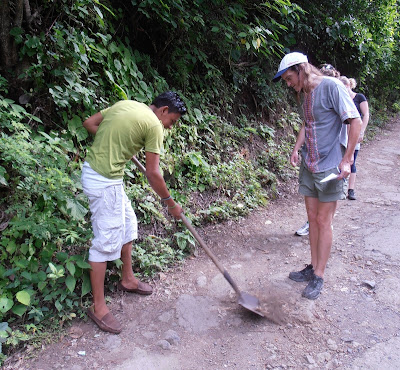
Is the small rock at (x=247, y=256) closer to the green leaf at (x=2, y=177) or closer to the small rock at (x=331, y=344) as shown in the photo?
the small rock at (x=331, y=344)

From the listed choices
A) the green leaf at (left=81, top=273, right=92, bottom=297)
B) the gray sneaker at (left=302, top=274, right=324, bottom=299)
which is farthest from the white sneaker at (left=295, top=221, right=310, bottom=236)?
the green leaf at (left=81, top=273, right=92, bottom=297)

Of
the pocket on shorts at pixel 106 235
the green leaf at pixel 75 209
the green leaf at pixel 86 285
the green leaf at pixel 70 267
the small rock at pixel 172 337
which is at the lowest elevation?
the small rock at pixel 172 337

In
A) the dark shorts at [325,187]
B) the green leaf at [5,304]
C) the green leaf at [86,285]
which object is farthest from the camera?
the dark shorts at [325,187]

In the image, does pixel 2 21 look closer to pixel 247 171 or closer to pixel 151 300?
pixel 151 300

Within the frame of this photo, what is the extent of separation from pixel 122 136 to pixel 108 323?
4.91 ft

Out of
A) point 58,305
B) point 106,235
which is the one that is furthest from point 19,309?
point 106,235

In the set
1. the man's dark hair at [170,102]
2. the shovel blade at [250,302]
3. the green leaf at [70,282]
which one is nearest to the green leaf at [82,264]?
the green leaf at [70,282]

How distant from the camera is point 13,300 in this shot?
267 centimetres

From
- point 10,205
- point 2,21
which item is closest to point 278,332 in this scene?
point 10,205

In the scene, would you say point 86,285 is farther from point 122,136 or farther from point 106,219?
point 122,136

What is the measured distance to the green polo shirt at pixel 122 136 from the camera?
261 cm

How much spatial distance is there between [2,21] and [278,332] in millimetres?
3933

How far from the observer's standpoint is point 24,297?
2529mm

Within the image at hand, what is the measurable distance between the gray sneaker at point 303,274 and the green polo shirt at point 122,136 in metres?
1.93
